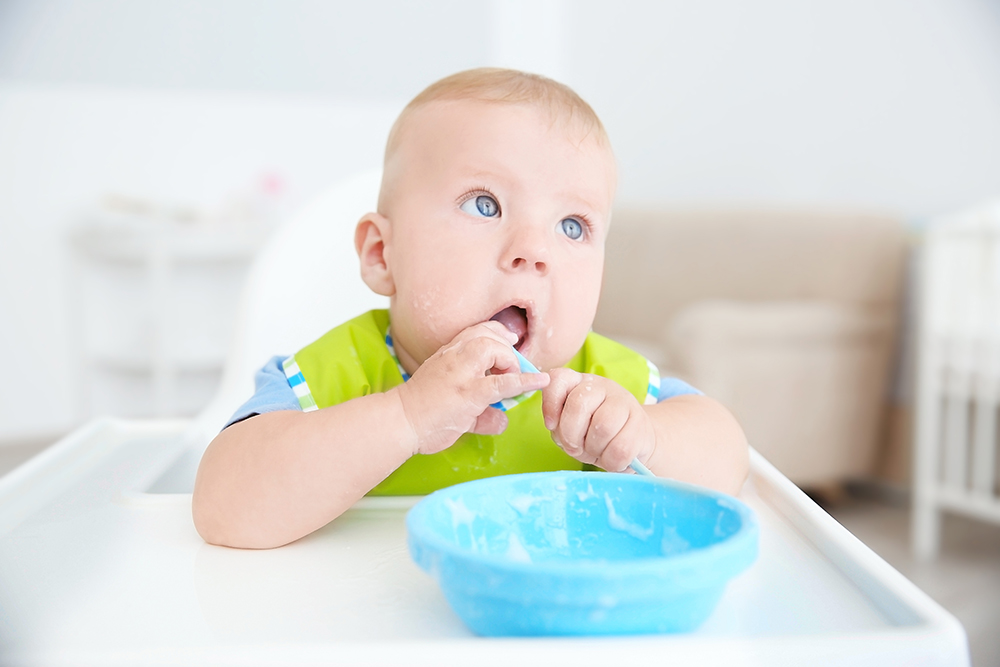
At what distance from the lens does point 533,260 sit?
1.75 ft

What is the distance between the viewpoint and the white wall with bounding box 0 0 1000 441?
7.46 ft

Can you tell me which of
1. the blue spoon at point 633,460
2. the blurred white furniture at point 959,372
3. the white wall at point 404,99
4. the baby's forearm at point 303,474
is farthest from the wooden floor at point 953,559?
the baby's forearm at point 303,474

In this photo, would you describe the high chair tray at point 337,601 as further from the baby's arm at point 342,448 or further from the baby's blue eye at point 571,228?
the baby's blue eye at point 571,228

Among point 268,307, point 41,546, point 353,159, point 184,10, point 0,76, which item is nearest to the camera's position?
point 41,546

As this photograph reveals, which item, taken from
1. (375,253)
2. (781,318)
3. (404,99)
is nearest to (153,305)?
(404,99)

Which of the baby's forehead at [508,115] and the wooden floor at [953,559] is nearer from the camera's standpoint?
the baby's forehead at [508,115]

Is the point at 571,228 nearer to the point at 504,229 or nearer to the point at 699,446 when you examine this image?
the point at 504,229

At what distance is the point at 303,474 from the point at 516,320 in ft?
0.57

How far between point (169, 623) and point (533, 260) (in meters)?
0.29

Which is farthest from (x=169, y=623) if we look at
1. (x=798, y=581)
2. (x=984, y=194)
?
(x=984, y=194)

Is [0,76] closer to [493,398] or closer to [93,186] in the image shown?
[93,186]

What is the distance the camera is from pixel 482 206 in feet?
1.84

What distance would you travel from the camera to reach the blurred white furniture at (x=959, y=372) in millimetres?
1797

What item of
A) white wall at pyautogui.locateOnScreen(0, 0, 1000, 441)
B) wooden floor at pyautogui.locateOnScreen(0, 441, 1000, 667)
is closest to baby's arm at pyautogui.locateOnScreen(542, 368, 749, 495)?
wooden floor at pyautogui.locateOnScreen(0, 441, 1000, 667)
